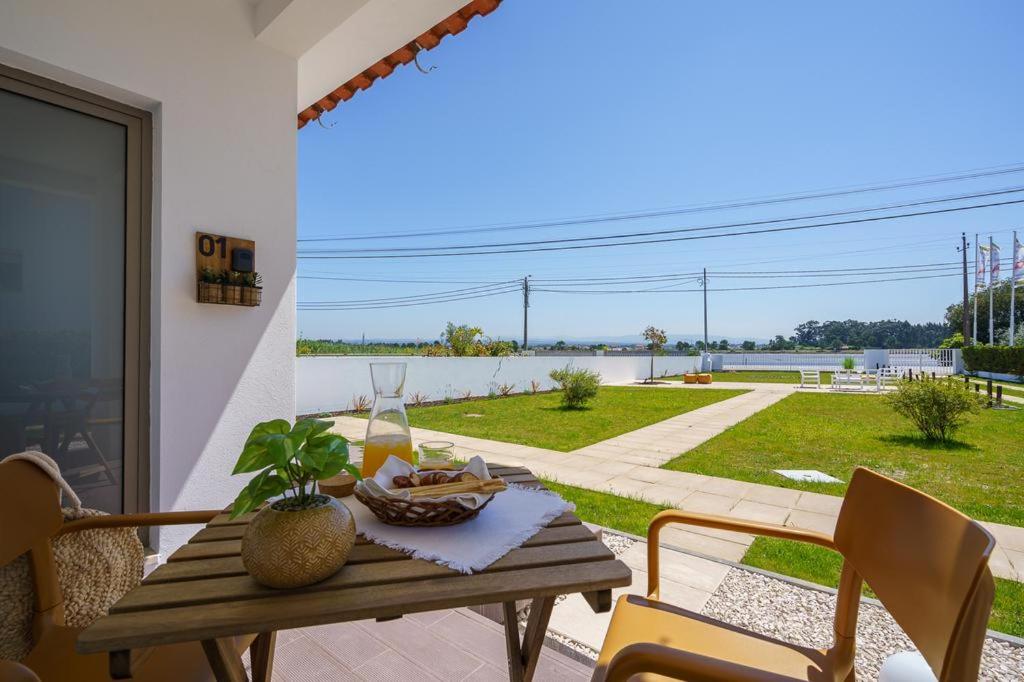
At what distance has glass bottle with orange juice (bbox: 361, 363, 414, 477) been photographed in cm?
100

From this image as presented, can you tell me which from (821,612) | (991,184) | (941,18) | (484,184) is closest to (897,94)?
(941,18)

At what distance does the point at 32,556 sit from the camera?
108cm

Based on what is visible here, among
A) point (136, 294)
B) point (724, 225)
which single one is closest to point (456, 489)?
point (136, 294)

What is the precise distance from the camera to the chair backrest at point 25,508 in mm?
972

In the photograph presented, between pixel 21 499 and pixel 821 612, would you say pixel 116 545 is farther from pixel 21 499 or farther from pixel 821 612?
pixel 821 612

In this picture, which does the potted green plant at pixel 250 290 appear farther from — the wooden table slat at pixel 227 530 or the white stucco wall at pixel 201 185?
the wooden table slat at pixel 227 530

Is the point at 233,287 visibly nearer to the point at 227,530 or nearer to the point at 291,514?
the point at 227,530

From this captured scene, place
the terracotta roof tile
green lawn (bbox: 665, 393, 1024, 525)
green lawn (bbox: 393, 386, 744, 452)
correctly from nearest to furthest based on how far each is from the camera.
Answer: the terracotta roof tile → green lawn (bbox: 665, 393, 1024, 525) → green lawn (bbox: 393, 386, 744, 452)

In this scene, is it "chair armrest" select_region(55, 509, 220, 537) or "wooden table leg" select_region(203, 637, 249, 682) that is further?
"chair armrest" select_region(55, 509, 220, 537)

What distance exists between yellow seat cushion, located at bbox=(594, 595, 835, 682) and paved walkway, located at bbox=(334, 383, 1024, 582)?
3.03ft

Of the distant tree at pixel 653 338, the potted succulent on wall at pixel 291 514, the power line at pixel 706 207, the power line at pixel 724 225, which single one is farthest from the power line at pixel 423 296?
the potted succulent on wall at pixel 291 514

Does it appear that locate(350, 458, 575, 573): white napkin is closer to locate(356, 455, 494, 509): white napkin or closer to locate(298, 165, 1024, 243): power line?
locate(356, 455, 494, 509): white napkin

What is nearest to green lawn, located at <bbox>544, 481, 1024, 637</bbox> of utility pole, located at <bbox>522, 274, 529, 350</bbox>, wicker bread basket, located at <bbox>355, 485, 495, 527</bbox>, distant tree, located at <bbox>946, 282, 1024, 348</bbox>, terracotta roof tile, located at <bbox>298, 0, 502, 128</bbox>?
wicker bread basket, located at <bbox>355, 485, 495, 527</bbox>

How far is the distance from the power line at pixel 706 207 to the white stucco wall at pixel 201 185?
5272 millimetres
